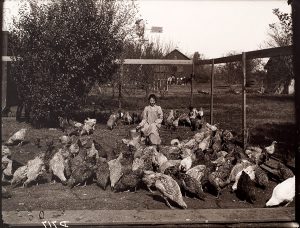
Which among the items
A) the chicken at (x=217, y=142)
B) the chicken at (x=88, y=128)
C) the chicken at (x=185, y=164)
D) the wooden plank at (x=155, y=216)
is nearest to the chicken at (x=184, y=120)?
the chicken at (x=217, y=142)

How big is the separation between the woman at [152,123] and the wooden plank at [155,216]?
408cm

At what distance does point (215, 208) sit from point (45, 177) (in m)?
3.41

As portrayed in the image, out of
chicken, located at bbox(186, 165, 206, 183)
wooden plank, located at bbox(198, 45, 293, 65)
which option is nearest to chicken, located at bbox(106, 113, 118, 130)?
wooden plank, located at bbox(198, 45, 293, 65)

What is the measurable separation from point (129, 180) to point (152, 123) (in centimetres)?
354

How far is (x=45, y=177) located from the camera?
6.97 metres

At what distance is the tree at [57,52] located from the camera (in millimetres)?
11250

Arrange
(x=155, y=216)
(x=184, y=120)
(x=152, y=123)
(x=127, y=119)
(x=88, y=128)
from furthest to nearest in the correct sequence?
(x=127, y=119) → (x=184, y=120) → (x=88, y=128) → (x=152, y=123) → (x=155, y=216)

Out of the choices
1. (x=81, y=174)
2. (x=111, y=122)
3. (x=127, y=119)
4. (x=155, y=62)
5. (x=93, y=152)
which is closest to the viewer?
(x=81, y=174)

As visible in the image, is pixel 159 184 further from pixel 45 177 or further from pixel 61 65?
pixel 61 65

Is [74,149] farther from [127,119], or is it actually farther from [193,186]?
[127,119]

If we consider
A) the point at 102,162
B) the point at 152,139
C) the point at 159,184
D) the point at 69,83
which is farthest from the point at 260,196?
the point at 69,83

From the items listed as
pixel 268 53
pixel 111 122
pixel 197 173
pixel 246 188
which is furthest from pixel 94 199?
pixel 111 122

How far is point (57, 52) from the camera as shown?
11312mm

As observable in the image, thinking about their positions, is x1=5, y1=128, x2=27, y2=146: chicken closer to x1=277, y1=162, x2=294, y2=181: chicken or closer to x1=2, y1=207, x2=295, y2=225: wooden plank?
x1=2, y1=207, x2=295, y2=225: wooden plank
